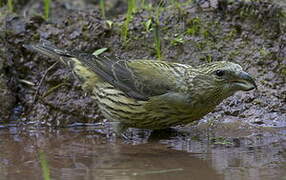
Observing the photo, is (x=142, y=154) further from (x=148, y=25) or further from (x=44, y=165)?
(x=148, y=25)

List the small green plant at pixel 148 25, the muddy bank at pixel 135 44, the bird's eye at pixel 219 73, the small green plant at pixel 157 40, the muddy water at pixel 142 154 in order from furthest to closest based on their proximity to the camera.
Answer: the small green plant at pixel 148 25 → the small green plant at pixel 157 40 → the muddy bank at pixel 135 44 → the bird's eye at pixel 219 73 → the muddy water at pixel 142 154

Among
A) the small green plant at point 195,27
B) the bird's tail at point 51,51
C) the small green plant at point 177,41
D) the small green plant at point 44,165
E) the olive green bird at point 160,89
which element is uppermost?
the small green plant at point 195,27

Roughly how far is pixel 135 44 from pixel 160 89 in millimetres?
1306

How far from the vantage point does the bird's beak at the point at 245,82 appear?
5.20m

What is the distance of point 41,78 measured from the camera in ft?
21.8

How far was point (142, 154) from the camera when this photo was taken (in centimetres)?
498

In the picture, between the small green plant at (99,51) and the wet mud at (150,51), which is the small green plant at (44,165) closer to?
the wet mud at (150,51)

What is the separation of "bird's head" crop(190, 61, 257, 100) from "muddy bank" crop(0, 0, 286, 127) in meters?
0.81

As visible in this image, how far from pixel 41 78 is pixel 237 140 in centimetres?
249

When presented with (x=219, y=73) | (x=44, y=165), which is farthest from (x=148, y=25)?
(x=44, y=165)

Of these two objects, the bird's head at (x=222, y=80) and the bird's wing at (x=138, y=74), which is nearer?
the bird's head at (x=222, y=80)

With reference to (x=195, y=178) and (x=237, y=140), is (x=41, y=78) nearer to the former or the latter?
(x=237, y=140)

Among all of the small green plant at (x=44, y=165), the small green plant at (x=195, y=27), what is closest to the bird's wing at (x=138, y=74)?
the small green plant at (x=195, y=27)

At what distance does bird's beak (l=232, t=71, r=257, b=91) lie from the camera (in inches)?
205
